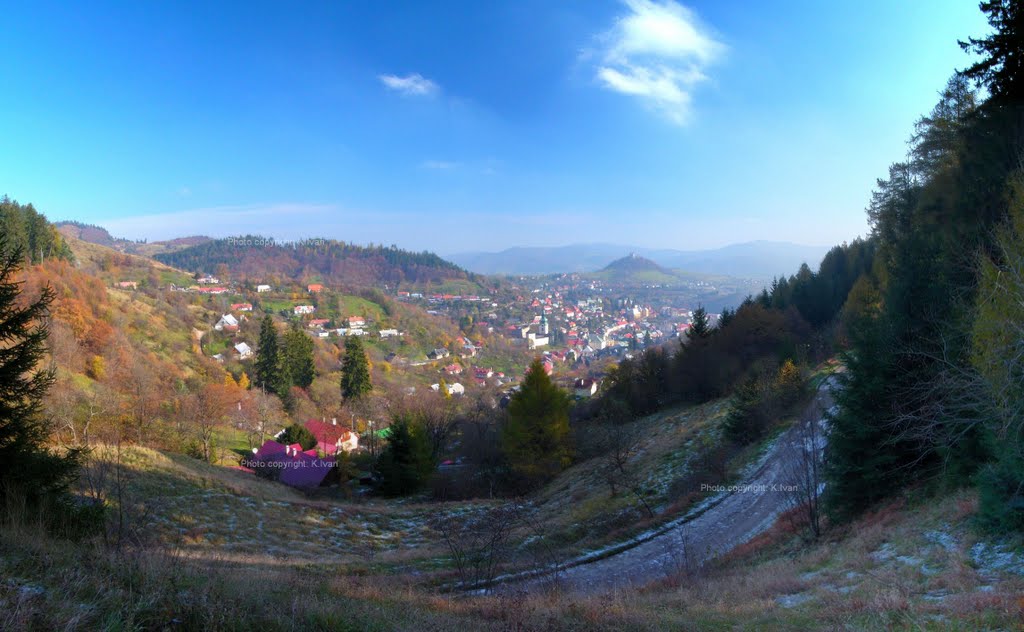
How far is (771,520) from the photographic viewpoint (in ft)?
47.4

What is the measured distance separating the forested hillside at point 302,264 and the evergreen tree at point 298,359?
114 m

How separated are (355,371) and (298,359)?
8.34m

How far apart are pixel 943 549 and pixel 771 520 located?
24.5 feet

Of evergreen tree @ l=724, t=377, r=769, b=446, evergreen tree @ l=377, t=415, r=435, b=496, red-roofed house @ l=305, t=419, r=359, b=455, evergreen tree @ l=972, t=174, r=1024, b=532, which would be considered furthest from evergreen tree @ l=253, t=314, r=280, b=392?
evergreen tree @ l=972, t=174, r=1024, b=532

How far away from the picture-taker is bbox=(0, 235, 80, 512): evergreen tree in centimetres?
794

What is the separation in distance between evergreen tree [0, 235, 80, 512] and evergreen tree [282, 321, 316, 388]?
4251 cm

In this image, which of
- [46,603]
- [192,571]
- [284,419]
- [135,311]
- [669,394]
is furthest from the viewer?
[135,311]

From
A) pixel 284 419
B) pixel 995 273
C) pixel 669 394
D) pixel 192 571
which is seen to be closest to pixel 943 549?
pixel 995 273

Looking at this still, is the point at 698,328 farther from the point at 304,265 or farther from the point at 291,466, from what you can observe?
the point at 304,265

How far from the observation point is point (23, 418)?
829 cm

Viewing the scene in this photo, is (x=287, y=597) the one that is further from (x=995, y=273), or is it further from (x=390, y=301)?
(x=390, y=301)

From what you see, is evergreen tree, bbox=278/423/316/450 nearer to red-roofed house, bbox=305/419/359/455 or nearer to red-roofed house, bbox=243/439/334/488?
red-roofed house, bbox=305/419/359/455

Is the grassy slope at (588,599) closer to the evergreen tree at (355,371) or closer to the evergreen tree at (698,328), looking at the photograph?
the evergreen tree at (698,328)

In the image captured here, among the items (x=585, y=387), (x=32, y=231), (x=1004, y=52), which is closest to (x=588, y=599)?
(x=1004, y=52)
